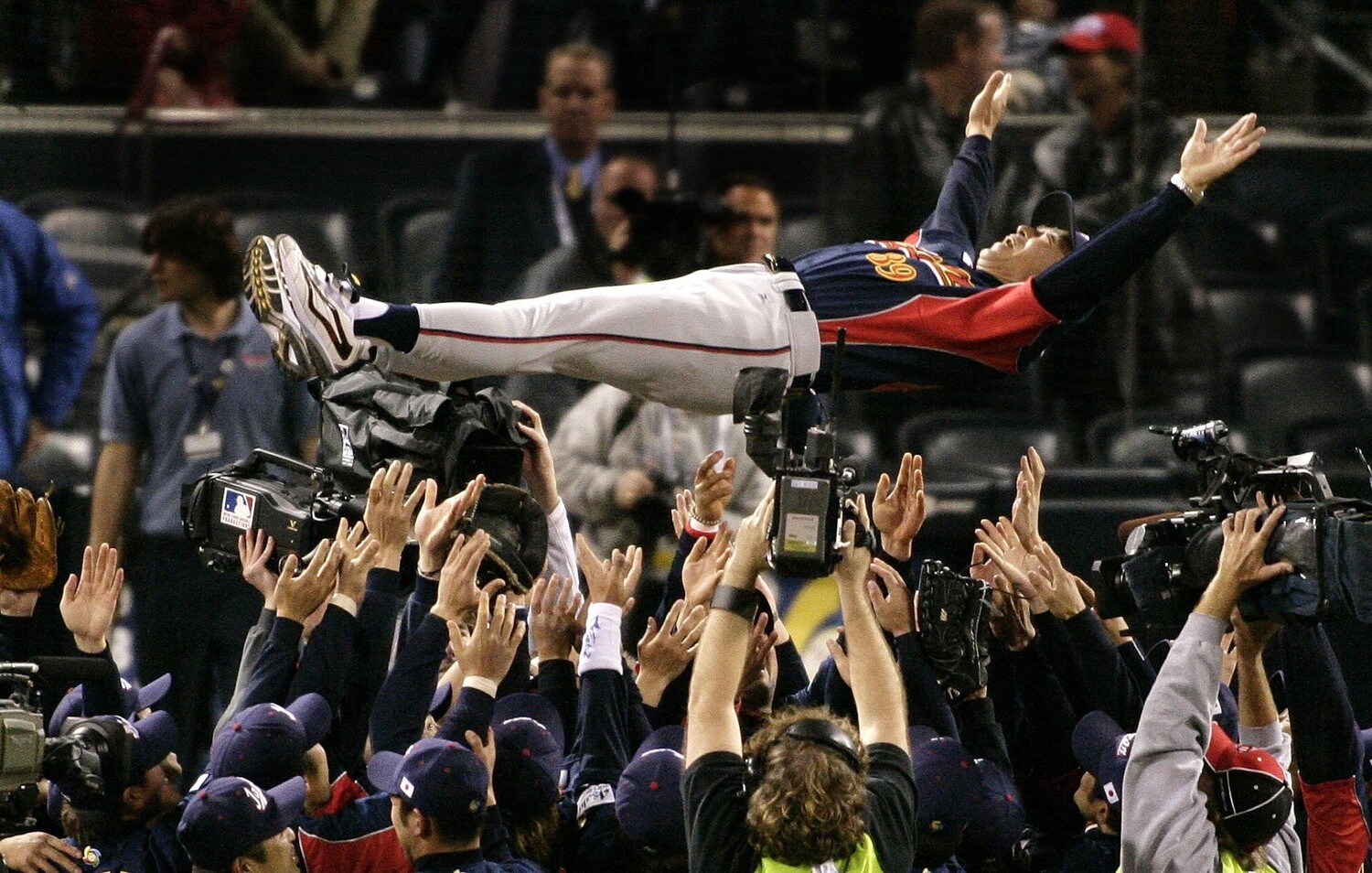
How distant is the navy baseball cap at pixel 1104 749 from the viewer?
3.78 m

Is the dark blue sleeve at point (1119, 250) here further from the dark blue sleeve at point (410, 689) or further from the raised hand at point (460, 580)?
the dark blue sleeve at point (410, 689)

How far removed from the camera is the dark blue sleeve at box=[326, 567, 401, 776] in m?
4.16

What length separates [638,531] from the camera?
256 inches

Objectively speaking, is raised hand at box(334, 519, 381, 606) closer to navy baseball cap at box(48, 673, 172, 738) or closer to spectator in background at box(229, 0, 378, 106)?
navy baseball cap at box(48, 673, 172, 738)

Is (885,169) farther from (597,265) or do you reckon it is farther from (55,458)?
(55,458)

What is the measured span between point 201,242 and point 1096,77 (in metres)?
3.33

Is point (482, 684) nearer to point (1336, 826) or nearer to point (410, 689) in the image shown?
point (410, 689)

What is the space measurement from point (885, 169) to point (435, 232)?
5.27 feet

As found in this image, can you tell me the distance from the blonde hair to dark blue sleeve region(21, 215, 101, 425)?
12.4 feet

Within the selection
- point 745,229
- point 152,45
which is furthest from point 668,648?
point 152,45

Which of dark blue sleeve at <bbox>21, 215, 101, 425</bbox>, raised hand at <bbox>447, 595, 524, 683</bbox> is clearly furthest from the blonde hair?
dark blue sleeve at <bbox>21, 215, 101, 425</bbox>

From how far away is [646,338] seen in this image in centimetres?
427

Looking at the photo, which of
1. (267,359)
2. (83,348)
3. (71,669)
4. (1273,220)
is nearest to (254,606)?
(267,359)

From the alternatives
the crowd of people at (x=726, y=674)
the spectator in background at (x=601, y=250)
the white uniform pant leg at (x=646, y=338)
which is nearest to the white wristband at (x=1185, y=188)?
Result: the crowd of people at (x=726, y=674)
